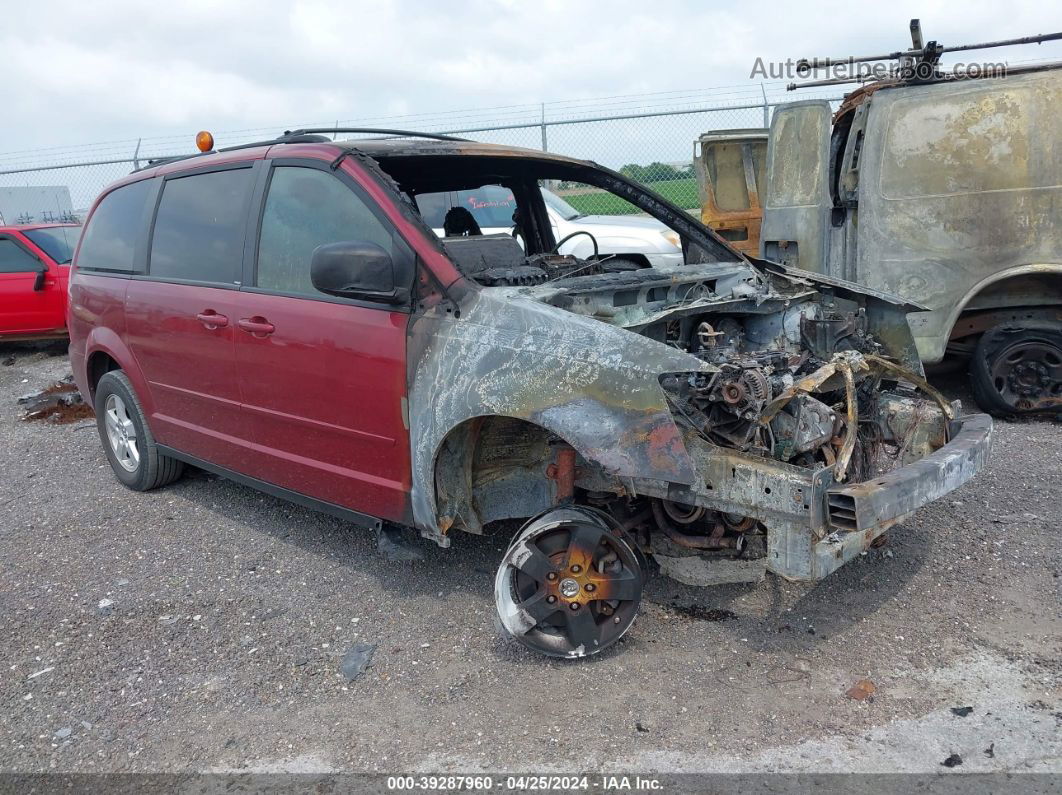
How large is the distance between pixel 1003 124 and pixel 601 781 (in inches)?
192

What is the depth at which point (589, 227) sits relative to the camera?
29.9 feet

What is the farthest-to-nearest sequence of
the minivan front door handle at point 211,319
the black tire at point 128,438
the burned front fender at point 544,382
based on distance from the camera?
the black tire at point 128,438 < the minivan front door handle at point 211,319 < the burned front fender at point 544,382

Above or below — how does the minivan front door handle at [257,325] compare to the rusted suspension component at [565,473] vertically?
above

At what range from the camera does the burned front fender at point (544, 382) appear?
2.73 m

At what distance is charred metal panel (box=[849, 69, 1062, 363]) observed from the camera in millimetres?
5219

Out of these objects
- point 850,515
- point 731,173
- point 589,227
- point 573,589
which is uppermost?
point 731,173

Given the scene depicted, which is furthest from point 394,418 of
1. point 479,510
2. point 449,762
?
point 449,762

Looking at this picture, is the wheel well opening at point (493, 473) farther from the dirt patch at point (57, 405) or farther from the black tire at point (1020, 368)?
the dirt patch at point (57, 405)

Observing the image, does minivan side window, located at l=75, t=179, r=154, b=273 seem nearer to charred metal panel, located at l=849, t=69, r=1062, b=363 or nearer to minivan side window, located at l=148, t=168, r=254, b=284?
minivan side window, located at l=148, t=168, r=254, b=284

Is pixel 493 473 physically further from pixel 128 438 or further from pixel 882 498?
pixel 128 438

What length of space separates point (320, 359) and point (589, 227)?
239 inches

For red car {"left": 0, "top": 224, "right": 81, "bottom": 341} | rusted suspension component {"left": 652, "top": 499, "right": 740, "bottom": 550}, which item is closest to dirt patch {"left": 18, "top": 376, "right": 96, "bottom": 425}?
red car {"left": 0, "top": 224, "right": 81, "bottom": 341}

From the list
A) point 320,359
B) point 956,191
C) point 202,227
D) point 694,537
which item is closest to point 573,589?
point 694,537

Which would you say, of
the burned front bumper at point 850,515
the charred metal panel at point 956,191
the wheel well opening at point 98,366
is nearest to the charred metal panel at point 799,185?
the charred metal panel at point 956,191
